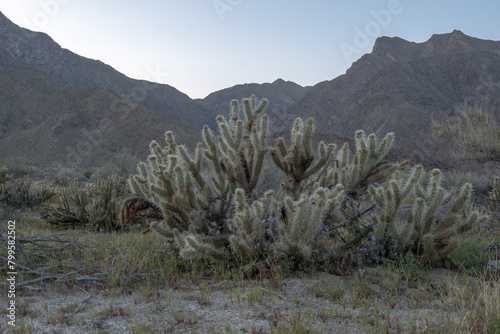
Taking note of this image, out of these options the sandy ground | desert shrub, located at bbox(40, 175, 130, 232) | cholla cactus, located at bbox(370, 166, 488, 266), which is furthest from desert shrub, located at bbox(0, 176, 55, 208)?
cholla cactus, located at bbox(370, 166, 488, 266)

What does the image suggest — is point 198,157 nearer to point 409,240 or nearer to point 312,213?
point 312,213

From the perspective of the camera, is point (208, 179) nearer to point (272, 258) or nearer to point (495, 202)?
point (272, 258)

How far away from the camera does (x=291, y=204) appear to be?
3.99 metres

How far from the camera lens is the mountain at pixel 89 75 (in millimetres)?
66812

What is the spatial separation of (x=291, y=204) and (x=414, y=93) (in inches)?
2515

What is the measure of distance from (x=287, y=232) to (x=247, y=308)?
99 cm

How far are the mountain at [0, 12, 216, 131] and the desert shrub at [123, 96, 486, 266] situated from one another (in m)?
62.3

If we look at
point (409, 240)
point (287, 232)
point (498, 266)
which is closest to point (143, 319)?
point (287, 232)

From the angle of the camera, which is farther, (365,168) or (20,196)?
(20,196)

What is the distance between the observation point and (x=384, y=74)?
224 ft

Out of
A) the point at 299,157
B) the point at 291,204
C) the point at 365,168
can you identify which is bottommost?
the point at 291,204

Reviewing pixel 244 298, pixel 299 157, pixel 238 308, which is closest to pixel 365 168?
pixel 299 157

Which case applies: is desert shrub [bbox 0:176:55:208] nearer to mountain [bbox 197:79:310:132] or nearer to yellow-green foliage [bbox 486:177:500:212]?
yellow-green foliage [bbox 486:177:500:212]

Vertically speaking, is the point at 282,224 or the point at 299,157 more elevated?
the point at 299,157
